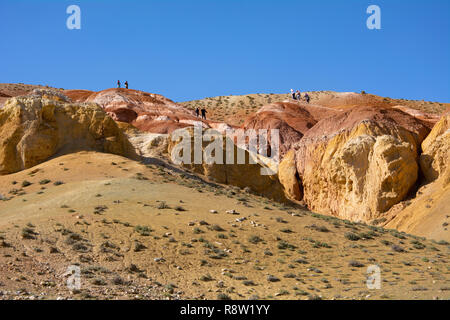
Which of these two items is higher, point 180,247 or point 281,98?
point 281,98

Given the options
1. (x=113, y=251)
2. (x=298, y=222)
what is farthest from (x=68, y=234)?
(x=298, y=222)

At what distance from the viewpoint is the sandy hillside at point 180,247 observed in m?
13.8

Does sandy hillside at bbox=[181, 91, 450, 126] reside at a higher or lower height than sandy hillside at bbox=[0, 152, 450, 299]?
higher

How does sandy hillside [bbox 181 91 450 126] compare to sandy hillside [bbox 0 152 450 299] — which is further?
sandy hillside [bbox 181 91 450 126]

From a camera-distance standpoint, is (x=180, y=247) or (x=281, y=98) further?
(x=281, y=98)

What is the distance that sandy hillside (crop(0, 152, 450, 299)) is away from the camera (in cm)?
1375

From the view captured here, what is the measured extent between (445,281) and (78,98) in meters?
65.0

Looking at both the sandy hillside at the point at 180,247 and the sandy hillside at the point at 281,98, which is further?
the sandy hillside at the point at 281,98

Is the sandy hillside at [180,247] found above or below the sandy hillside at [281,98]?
below

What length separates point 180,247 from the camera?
17.9m
